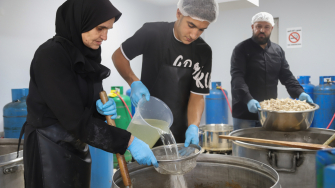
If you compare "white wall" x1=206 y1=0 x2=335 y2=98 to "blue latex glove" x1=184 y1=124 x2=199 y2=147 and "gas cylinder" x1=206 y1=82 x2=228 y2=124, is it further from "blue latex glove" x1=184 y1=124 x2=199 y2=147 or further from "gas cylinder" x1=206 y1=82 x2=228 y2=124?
"blue latex glove" x1=184 y1=124 x2=199 y2=147

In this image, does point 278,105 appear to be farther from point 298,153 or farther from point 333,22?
point 333,22

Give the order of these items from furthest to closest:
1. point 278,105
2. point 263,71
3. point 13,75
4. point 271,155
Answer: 1. point 13,75
2. point 263,71
3. point 278,105
4. point 271,155

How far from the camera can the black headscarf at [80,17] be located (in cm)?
118

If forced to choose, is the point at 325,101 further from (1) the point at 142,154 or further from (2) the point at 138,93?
Result: (1) the point at 142,154

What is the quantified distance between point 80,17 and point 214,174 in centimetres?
105

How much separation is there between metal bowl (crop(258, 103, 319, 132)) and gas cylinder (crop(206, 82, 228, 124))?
2728 mm

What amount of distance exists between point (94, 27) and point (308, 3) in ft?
14.1

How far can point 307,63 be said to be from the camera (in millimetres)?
4445

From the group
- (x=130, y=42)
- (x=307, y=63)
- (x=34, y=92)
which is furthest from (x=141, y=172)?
(x=307, y=63)

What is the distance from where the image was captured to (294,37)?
14.7 ft

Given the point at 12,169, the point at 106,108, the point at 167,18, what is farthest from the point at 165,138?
the point at 167,18

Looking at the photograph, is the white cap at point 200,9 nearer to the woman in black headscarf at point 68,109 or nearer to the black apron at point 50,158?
the woman in black headscarf at point 68,109

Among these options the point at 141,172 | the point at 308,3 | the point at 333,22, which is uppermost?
the point at 308,3

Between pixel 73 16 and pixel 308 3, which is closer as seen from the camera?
pixel 73 16
